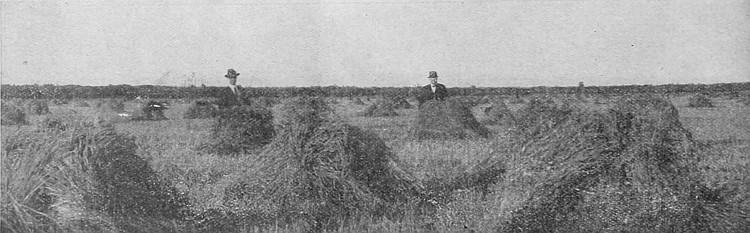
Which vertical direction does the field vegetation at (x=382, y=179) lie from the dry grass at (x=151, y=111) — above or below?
below

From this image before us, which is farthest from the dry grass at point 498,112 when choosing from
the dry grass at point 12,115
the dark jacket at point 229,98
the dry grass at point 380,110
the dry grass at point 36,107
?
the dry grass at point 12,115

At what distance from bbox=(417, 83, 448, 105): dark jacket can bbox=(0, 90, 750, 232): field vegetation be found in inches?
80.1

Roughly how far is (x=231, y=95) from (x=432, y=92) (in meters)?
2.44

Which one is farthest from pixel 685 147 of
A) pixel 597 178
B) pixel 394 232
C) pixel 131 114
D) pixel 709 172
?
pixel 131 114

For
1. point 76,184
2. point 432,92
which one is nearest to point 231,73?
point 76,184

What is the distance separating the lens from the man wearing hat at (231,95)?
8344mm

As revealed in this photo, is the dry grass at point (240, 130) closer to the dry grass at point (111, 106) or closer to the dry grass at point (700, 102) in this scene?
the dry grass at point (111, 106)

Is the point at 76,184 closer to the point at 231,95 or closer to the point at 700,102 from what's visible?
the point at 231,95

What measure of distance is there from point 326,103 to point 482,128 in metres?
2.77

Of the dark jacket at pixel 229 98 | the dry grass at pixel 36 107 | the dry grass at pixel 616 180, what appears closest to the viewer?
the dry grass at pixel 616 180

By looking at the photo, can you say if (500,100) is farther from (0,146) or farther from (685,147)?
(0,146)

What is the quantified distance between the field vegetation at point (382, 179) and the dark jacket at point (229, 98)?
5.13ft

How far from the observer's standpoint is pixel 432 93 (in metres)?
9.55

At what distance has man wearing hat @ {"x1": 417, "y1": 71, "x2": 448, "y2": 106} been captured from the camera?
9.28 meters
